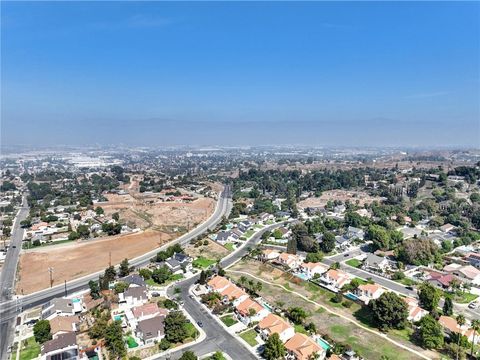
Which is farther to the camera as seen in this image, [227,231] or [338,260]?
[227,231]

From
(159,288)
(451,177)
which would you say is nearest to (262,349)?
(159,288)

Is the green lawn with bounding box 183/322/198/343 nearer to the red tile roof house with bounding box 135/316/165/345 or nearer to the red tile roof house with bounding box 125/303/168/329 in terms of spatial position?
the red tile roof house with bounding box 135/316/165/345

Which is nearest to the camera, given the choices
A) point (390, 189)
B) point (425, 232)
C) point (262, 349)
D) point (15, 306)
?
point (262, 349)

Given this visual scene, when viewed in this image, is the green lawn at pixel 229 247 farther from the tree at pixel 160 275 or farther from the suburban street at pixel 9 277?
the suburban street at pixel 9 277

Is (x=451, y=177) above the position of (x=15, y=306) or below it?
above

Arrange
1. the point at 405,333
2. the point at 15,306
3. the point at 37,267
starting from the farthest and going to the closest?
the point at 37,267
the point at 15,306
the point at 405,333

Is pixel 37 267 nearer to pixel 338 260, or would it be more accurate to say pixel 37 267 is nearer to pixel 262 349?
pixel 262 349

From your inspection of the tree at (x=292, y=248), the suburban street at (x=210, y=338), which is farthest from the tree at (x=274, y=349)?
the tree at (x=292, y=248)
